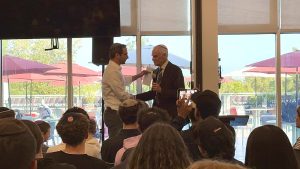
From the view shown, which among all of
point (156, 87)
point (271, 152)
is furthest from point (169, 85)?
point (271, 152)

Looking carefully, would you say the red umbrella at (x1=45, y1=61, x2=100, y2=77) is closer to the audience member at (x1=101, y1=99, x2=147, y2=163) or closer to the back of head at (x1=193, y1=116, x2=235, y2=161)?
the audience member at (x1=101, y1=99, x2=147, y2=163)

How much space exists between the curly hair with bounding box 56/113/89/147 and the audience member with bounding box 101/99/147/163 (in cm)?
55

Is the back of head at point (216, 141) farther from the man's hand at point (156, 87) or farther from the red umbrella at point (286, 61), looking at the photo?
the red umbrella at point (286, 61)

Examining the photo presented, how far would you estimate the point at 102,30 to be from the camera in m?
6.34

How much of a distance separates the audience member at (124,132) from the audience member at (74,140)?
1.80ft

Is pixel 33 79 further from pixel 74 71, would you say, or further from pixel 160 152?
pixel 160 152

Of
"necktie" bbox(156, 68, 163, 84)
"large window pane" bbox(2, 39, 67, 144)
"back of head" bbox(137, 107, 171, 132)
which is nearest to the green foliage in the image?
"large window pane" bbox(2, 39, 67, 144)

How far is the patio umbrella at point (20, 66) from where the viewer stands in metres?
7.12

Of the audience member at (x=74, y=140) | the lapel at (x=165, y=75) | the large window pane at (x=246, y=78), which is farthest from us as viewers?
the large window pane at (x=246, y=78)

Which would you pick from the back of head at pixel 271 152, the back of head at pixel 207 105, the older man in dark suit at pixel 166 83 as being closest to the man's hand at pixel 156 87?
the older man in dark suit at pixel 166 83

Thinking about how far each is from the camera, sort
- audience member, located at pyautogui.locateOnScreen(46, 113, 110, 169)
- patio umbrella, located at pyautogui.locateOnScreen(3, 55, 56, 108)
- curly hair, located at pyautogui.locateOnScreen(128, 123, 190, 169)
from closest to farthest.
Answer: curly hair, located at pyautogui.locateOnScreen(128, 123, 190, 169)
audience member, located at pyautogui.locateOnScreen(46, 113, 110, 169)
patio umbrella, located at pyautogui.locateOnScreen(3, 55, 56, 108)

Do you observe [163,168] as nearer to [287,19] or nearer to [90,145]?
[90,145]

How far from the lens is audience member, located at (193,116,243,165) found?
Answer: 2365 millimetres

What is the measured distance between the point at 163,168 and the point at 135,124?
63.7 inches
